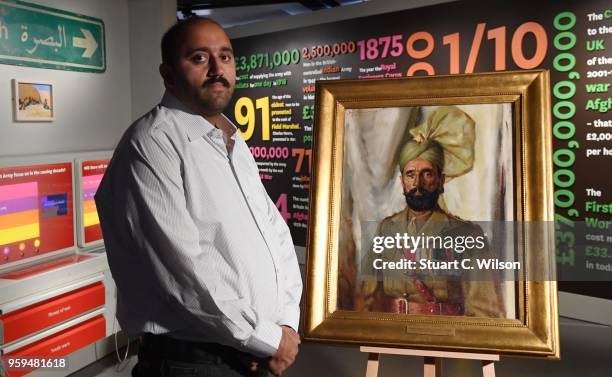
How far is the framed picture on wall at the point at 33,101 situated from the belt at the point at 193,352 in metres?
2.19

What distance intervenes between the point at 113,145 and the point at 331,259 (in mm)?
2336

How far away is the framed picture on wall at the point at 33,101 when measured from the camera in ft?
10.5

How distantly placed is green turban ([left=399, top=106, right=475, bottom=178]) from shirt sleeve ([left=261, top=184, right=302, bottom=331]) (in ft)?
1.75

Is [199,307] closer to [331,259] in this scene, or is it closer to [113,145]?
[331,259]

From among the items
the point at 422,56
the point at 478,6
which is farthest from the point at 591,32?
the point at 422,56

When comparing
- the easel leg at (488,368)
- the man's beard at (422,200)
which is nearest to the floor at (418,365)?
the easel leg at (488,368)

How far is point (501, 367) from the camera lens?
3.58 meters

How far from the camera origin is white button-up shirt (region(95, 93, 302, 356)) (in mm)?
1427

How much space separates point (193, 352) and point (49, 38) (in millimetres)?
2512

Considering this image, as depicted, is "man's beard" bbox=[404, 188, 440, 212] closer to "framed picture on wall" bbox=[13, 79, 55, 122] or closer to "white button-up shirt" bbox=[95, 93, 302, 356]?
"white button-up shirt" bbox=[95, 93, 302, 356]

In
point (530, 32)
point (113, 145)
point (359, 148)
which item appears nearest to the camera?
point (359, 148)

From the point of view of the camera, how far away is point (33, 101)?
330 centimetres

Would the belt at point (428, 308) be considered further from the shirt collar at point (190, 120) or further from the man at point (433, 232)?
the shirt collar at point (190, 120)


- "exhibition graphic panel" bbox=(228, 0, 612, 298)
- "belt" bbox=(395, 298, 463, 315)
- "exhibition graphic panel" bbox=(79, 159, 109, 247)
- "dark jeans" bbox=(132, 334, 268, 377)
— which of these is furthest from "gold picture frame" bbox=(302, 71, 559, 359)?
"exhibition graphic panel" bbox=(228, 0, 612, 298)
